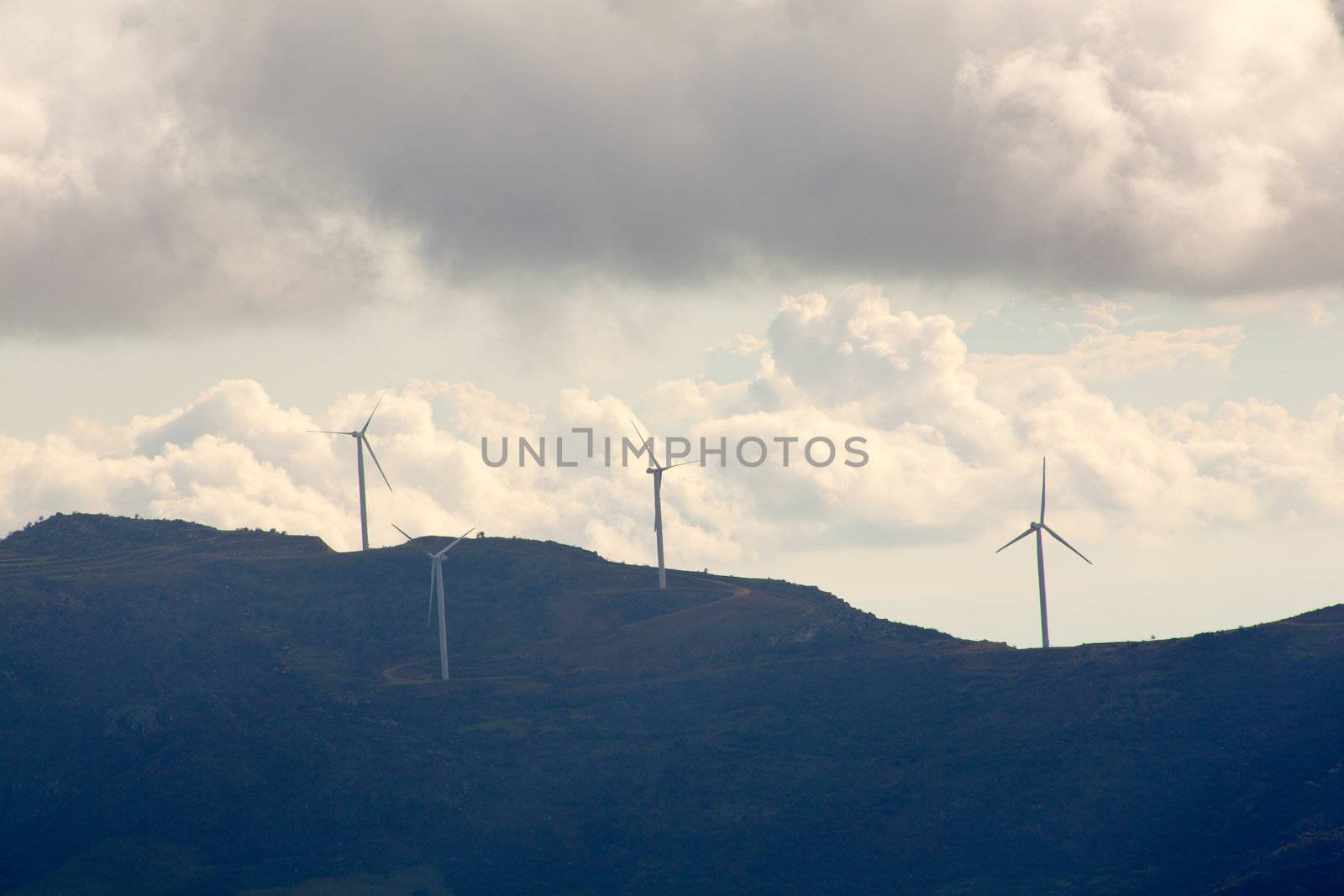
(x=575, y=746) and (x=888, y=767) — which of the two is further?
(x=575, y=746)

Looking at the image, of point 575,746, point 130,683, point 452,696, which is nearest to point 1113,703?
point 575,746

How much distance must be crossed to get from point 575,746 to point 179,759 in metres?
45.5

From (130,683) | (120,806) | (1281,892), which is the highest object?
(130,683)

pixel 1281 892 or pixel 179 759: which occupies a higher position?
pixel 179 759

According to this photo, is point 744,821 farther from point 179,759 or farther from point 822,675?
point 179,759

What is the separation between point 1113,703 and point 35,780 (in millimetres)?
122179

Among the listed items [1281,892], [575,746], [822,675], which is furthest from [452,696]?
[1281,892]

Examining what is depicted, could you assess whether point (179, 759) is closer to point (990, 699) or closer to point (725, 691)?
point (725, 691)

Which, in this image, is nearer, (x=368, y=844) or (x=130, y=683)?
(x=368, y=844)

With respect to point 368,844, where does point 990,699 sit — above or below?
above

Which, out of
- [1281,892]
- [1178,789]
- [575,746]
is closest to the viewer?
[1281,892]

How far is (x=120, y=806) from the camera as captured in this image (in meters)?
176

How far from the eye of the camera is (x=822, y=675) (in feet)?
654

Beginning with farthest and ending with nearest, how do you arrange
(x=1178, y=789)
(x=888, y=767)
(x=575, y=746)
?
1. (x=575, y=746)
2. (x=888, y=767)
3. (x=1178, y=789)
